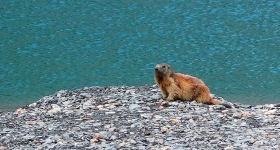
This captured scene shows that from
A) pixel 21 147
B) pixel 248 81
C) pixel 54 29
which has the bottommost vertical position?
pixel 21 147

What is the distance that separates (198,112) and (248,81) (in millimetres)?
7631

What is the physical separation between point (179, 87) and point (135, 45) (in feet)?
36.1

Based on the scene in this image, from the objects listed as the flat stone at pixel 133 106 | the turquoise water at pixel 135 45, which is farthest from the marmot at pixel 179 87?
the turquoise water at pixel 135 45

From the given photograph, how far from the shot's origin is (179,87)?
10312 mm

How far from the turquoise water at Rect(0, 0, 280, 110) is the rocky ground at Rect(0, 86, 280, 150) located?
205 inches

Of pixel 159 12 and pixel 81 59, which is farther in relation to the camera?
pixel 159 12

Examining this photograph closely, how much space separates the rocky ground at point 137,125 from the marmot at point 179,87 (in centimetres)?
17

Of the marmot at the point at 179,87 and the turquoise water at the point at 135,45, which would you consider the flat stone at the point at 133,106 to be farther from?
the turquoise water at the point at 135,45

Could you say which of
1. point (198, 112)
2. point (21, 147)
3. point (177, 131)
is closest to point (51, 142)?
point (21, 147)

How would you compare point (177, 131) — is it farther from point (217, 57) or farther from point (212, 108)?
point (217, 57)

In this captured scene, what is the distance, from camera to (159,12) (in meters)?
25.2

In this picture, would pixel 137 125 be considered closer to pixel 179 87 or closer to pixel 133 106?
pixel 133 106

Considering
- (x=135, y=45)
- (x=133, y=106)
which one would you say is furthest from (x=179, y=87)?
(x=135, y=45)

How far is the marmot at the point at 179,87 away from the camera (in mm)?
10297
